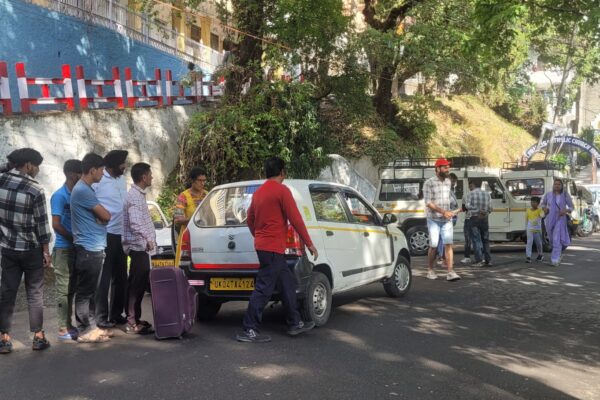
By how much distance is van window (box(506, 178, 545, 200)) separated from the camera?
52.4ft

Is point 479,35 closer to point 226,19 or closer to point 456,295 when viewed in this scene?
point 456,295

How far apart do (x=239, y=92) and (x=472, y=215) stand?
25.3ft

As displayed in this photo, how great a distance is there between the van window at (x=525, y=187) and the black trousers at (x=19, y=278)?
12729mm

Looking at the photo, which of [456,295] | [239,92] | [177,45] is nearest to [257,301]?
[456,295]

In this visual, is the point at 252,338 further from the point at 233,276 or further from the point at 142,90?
the point at 142,90

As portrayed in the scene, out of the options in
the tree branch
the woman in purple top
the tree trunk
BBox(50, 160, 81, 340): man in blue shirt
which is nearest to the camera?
BBox(50, 160, 81, 340): man in blue shirt

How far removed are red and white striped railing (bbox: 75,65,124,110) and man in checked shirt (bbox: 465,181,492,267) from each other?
26.6 feet

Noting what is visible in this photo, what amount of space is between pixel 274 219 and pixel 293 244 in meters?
0.45

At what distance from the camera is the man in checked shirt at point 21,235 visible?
18.9 ft

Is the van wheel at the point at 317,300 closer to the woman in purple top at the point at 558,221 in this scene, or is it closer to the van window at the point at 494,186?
the woman in purple top at the point at 558,221

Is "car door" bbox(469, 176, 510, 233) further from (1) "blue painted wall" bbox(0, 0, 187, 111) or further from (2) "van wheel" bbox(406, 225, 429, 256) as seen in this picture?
(1) "blue painted wall" bbox(0, 0, 187, 111)

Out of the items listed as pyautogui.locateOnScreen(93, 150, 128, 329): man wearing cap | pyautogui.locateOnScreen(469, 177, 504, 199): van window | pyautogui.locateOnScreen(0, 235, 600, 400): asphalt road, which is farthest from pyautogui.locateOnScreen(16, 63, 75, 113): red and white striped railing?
pyautogui.locateOnScreen(469, 177, 504, 199): van window

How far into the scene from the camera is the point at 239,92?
56.7ft

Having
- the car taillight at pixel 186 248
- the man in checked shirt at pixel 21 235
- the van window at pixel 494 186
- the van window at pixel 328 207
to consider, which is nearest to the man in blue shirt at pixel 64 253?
the man in checked shirt at pixel 21 235
